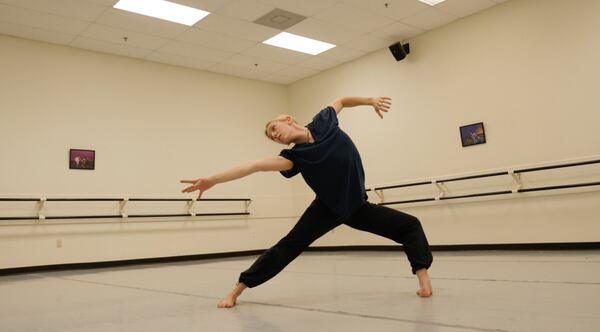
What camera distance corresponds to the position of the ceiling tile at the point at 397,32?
6.21 meters

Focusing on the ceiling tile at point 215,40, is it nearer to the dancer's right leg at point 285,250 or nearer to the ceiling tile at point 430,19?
the ceiling tile at point 430,19

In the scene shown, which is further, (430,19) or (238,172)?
(430,19)

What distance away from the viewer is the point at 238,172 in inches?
90.0

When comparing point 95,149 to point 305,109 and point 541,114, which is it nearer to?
point 305,109

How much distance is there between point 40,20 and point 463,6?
502 cm

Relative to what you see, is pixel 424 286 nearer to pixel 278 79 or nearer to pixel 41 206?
pixel 41 206

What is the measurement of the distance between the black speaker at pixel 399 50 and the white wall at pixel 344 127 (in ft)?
0.38

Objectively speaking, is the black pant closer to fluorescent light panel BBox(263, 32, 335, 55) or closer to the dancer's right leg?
the dancer's right leg

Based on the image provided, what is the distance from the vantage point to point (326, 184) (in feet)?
8.02

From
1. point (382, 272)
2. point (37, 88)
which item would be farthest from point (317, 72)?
point (382, 272)

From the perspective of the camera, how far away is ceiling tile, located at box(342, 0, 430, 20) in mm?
5486

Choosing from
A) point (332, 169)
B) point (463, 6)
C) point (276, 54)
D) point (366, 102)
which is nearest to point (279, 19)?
point (276, 54)

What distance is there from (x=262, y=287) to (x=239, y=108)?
204 inches

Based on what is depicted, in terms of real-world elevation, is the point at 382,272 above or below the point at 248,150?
below
